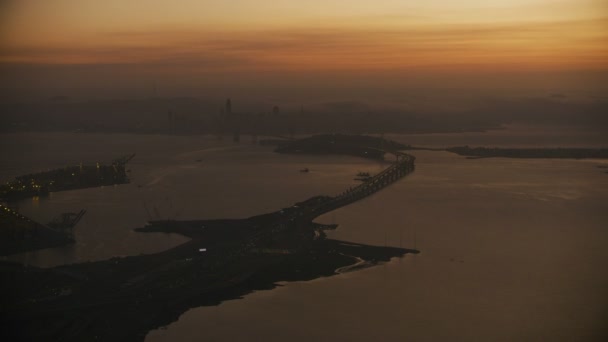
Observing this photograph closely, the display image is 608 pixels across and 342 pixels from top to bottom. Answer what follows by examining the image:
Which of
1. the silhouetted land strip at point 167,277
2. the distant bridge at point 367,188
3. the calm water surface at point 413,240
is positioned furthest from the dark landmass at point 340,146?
the silhouetted land strip at point 167,277

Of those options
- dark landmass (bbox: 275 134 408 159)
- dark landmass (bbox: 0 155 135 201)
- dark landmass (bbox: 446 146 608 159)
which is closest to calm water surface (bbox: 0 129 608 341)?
dark landmass (bbox: 0 155 135 201)

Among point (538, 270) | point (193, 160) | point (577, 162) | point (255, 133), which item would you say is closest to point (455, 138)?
point (255, 133)

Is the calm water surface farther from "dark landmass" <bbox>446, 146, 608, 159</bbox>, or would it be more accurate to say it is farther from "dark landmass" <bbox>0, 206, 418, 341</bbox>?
"dark landmass" <bbox>446, 146, 608, 159</bbox>

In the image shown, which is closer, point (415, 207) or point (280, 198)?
point (415, 207)

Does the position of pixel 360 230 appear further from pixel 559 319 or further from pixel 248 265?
pixel 559 319

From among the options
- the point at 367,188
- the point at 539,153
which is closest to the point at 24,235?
the point at 367,188

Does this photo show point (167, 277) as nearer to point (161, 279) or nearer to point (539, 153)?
point (161, 279)
